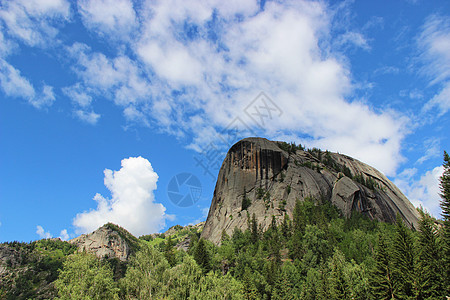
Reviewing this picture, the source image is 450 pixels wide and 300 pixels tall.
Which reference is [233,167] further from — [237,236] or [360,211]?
[360,211]

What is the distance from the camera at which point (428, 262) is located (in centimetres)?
3425

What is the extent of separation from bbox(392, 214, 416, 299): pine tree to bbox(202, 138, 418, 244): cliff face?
74207mm

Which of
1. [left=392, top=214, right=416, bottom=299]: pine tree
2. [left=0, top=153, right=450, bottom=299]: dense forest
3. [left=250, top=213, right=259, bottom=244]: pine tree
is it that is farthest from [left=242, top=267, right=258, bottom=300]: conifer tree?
[left=250, top=213, right=259, bottom=244]: pine tree

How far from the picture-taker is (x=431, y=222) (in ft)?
123

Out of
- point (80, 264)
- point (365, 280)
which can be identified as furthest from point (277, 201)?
point (80, 264)

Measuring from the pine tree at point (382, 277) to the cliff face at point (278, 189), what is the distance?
71.2 meters

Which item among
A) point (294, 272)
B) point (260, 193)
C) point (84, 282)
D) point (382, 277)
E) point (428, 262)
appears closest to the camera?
point (428, 262)

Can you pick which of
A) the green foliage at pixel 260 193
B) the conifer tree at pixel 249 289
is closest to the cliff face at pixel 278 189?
the green foliage at pixel 260 193

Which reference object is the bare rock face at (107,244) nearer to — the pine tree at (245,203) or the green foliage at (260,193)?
Answer: the pine tree at (245,203)

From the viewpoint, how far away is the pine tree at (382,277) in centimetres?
3525

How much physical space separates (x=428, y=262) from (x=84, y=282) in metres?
45.0

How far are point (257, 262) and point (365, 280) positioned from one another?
2926cm

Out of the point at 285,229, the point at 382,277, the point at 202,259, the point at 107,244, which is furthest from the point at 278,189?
the point at 107,244

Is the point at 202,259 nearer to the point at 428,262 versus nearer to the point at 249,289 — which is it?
the point at 249,289
